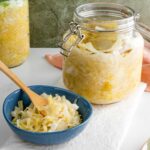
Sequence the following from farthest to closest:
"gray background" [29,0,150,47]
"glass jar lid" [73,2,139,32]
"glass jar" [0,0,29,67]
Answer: "gray background" [29,0,150,47], "glass jar" [0,0,29,67], "glass jar lid" [73,2,139,32]

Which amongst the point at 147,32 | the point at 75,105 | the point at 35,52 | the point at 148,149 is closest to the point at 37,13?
the point at 35,52

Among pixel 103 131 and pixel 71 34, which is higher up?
pixel 71 34

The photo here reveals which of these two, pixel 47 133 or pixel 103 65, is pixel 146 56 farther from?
pixel 47 133

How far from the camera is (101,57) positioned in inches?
25.8

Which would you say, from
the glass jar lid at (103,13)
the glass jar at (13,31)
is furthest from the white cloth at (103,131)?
the glass jar at (13,31)

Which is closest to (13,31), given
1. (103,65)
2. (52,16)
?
(52,16)

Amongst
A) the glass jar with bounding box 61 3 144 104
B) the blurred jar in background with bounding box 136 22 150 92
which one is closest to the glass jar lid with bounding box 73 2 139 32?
the glass jar with bounding box 61 3 144 104

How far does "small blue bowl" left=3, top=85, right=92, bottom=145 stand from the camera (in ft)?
1.88

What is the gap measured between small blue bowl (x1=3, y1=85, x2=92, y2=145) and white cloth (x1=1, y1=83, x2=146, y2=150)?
2 cm

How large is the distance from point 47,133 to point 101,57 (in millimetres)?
164

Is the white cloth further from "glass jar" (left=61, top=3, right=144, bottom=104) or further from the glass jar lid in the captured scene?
the glass jar lid

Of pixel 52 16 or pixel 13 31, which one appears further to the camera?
pixel 52 16

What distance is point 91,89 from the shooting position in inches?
26.8

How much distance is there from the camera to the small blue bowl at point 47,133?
0.57 metres
